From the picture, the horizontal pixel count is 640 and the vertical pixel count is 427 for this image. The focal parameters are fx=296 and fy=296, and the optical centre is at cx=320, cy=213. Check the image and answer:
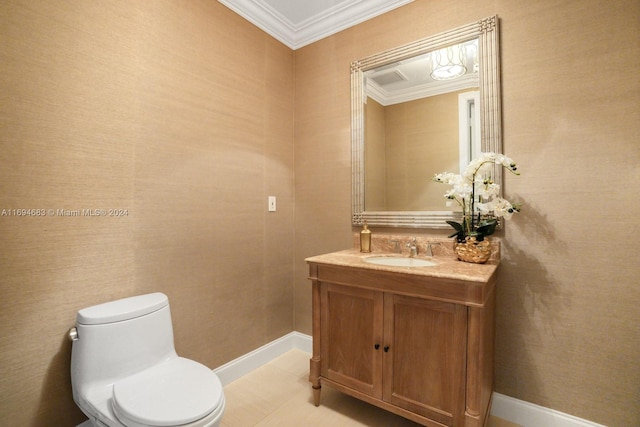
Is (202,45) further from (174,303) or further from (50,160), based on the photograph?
(174,303)

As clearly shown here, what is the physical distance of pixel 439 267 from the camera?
1.46 m

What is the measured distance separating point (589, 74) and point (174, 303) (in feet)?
8.01

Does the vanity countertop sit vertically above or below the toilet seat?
above

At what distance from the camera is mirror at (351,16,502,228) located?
5.48 ft

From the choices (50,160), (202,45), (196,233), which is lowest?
(196,233)

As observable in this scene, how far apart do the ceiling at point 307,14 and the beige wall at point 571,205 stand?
0.56 meters

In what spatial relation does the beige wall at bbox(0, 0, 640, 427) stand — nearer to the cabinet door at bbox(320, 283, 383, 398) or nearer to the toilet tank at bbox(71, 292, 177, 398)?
the toilet tank at bbox(71, 292, 177, 398)

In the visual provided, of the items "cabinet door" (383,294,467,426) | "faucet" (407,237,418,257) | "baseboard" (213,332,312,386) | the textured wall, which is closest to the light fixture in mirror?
"faucet" (407,237,418,257)

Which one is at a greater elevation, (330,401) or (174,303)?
(174,303)

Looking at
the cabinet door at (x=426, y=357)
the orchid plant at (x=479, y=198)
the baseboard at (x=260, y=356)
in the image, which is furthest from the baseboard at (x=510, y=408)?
the orchid plant at (x=479, y=198)

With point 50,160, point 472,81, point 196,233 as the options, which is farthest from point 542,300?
point 50,160

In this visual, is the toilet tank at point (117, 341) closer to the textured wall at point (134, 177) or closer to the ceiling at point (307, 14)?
the textured wall at point (134, 177)

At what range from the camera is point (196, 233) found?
1.79 meters

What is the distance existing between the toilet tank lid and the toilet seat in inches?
10.3
